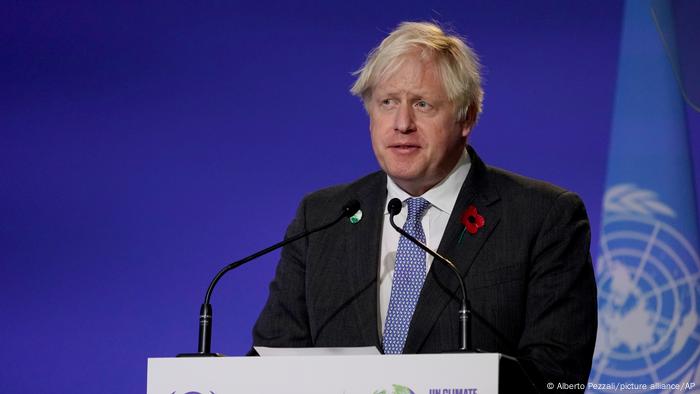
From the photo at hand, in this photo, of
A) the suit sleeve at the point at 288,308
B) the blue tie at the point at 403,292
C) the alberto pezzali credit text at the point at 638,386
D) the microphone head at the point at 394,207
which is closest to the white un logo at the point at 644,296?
the alberto pezzali credit text at the point at 638,386

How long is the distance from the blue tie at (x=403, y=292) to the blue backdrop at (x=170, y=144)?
1.12m

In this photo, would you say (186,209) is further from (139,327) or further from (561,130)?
(561,130)

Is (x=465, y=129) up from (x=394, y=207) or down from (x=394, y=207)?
up

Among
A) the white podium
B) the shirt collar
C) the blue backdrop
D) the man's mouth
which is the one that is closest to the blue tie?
the shirt collar

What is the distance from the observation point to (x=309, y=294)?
3104 mm

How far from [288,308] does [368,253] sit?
32cm

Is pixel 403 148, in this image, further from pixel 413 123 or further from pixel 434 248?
pixel 434 248

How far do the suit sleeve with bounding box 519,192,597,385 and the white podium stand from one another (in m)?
0.45

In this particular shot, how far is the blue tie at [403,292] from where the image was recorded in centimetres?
293

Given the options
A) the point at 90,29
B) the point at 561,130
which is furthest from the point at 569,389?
the point at 90,29

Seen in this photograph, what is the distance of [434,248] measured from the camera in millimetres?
3041

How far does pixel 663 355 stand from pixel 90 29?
2.74 metres

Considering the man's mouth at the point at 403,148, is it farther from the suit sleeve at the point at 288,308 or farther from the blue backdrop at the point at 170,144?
the blue backdrop at the point at 170,144

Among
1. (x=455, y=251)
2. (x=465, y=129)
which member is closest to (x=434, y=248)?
(x=455, y=251)
